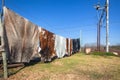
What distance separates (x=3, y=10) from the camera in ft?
21.7

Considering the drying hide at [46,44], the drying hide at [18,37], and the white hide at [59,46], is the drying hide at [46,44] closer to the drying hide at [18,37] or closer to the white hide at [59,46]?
the white hide at [59,46]

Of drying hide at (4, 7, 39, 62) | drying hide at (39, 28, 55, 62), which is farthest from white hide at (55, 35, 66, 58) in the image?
drying hide at (4, 7, 39, 62)

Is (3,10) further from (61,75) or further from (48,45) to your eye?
(48,45)

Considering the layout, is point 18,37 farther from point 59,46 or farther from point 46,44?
point 59,46

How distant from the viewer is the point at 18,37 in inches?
295

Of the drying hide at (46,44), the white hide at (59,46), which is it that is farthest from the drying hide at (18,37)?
the white hide at (59,46)

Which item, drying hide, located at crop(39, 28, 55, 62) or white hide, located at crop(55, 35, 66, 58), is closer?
drying hide, located at crop(39, 28, 55, 62)

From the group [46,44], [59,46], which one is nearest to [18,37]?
[46,44]

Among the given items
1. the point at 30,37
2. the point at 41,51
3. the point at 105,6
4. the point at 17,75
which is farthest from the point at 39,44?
the point at 105,6

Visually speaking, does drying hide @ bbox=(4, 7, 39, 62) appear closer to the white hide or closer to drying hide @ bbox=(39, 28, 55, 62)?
drying hide @ bbox=(39, 28, 55, 62)

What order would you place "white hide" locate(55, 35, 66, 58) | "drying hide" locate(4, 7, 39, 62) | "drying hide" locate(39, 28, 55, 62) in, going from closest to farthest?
"drying hide" locate(4, 7, 39, 62) < "drying hide" locate(39, 28, 55, 62) < "white hide" locate(55, 35, 66, 58)

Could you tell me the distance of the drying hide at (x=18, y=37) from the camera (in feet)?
22.4

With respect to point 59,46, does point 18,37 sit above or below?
above

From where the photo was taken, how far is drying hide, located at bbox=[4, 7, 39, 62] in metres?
6.81
